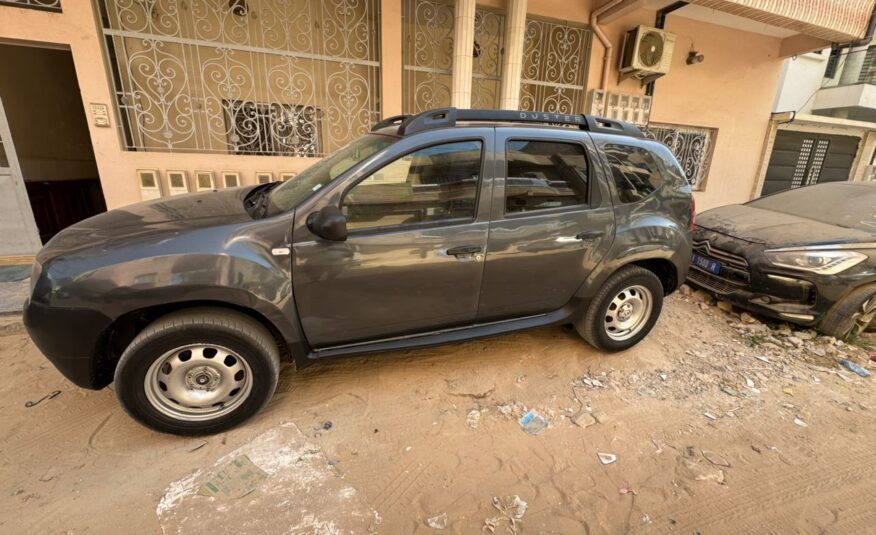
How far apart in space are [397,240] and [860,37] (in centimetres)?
875

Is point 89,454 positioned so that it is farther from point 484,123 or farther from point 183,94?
point 183,94

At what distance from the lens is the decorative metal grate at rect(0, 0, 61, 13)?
13.6 feet

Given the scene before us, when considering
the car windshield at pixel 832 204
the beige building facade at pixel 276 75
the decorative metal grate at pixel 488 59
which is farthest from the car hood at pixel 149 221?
the car windshield at pixel 832 204

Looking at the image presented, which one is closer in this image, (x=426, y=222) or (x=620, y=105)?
(x=426, y=222)

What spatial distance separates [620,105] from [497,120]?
5.49 metres

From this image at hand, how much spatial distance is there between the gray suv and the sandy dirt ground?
36 centimetres

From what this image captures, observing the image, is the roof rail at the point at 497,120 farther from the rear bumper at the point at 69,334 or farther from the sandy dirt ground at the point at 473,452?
the rear bumper at the point at 69,334

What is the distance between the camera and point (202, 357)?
7.47 feet

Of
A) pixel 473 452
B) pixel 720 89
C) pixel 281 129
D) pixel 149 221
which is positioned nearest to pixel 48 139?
pixel 281 129

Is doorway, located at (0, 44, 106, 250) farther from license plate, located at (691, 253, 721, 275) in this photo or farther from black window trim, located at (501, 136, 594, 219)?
license plate, located at (691, 253, 721, 275)

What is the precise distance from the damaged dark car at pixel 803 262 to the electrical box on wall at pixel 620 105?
3150mm

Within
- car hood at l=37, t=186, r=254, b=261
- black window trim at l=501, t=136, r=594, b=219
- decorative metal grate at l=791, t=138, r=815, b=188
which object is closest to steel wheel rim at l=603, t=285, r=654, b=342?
black window trim at l=501, t=136, r=594, b=219

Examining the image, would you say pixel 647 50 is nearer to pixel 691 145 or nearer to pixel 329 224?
pixel 691 145

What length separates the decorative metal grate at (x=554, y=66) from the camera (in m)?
6.68
